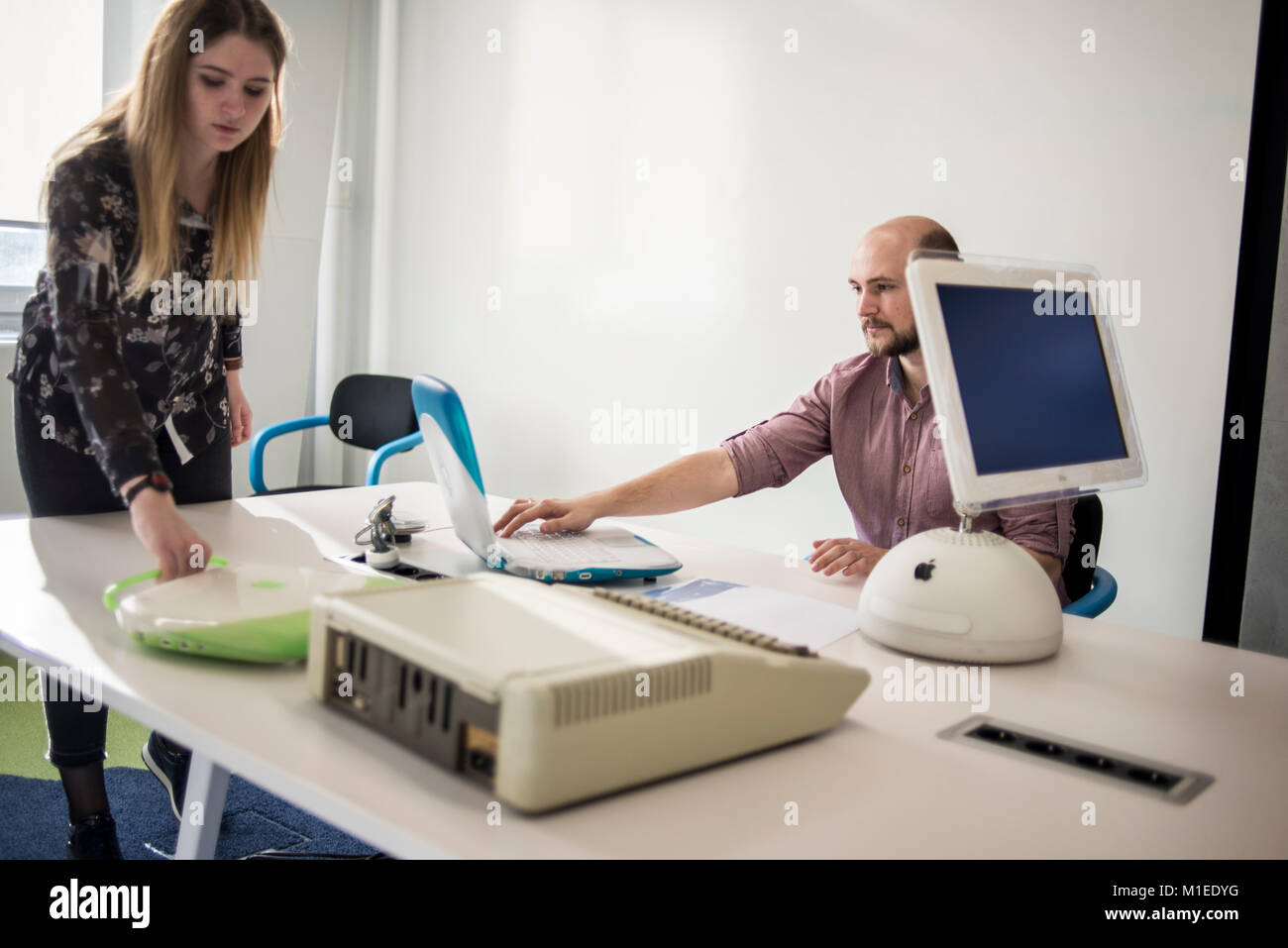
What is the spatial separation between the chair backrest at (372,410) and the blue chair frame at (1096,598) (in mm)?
2259

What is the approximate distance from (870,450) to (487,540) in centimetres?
81

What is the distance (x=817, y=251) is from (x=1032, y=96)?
73 cm

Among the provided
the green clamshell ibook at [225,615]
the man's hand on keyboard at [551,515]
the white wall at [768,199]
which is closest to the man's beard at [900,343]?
the man's hand on keyboard at [551,515]

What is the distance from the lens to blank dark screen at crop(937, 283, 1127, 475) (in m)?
1.26

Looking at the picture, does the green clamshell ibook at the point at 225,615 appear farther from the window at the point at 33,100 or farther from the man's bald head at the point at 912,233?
the window at the point at 33,100

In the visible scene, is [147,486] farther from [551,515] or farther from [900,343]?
[900,343]

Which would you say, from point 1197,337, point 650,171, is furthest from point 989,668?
point 650,171

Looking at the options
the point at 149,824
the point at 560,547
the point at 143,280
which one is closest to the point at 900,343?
the point at 560,547

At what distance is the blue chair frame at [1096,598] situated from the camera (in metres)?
1.81

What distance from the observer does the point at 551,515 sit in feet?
5.97

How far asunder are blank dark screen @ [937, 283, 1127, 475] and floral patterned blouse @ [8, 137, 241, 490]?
1.05 m

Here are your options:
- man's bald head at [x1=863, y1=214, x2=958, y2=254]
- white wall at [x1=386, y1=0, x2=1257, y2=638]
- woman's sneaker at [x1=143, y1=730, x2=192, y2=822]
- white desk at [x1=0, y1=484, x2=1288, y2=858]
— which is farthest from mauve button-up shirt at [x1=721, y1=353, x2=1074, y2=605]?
woman's sneaker at [x1=143, y1=730, x2=192, y2=822]

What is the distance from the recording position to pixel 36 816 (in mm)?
2283
